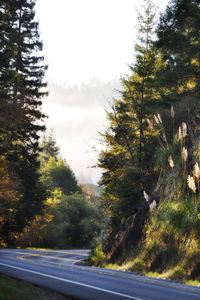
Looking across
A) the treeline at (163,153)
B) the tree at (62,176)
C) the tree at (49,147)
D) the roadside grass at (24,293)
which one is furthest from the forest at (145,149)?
the tree at (49,147)

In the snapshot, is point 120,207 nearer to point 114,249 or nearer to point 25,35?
point 114,249

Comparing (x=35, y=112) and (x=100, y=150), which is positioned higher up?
(x=35, y=112)

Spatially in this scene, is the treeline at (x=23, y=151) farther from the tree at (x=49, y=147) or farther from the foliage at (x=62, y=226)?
the tree at (x=49, y=147)

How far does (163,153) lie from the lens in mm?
18406

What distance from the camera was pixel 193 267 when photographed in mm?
12859

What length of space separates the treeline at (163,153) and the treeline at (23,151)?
7.02 metres

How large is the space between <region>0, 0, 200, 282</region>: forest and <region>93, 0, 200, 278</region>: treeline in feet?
0.16

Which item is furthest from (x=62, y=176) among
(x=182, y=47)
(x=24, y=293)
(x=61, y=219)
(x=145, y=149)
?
(x=24, y=293)

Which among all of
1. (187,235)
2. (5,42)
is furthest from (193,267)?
(5,42)

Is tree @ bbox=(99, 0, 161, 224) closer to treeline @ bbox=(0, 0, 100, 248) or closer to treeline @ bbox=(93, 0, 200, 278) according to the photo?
treeline @ bbox=(93, 0, 200, 278)

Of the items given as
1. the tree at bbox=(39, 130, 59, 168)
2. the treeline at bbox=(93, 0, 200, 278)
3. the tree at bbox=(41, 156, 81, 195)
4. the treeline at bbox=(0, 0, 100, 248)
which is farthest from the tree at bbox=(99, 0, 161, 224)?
the tree at bbox=(39, 130, 59, 168)

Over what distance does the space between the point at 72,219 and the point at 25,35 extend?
31.7 m

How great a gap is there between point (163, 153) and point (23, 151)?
22.2 m

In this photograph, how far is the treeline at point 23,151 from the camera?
22.3 meters
